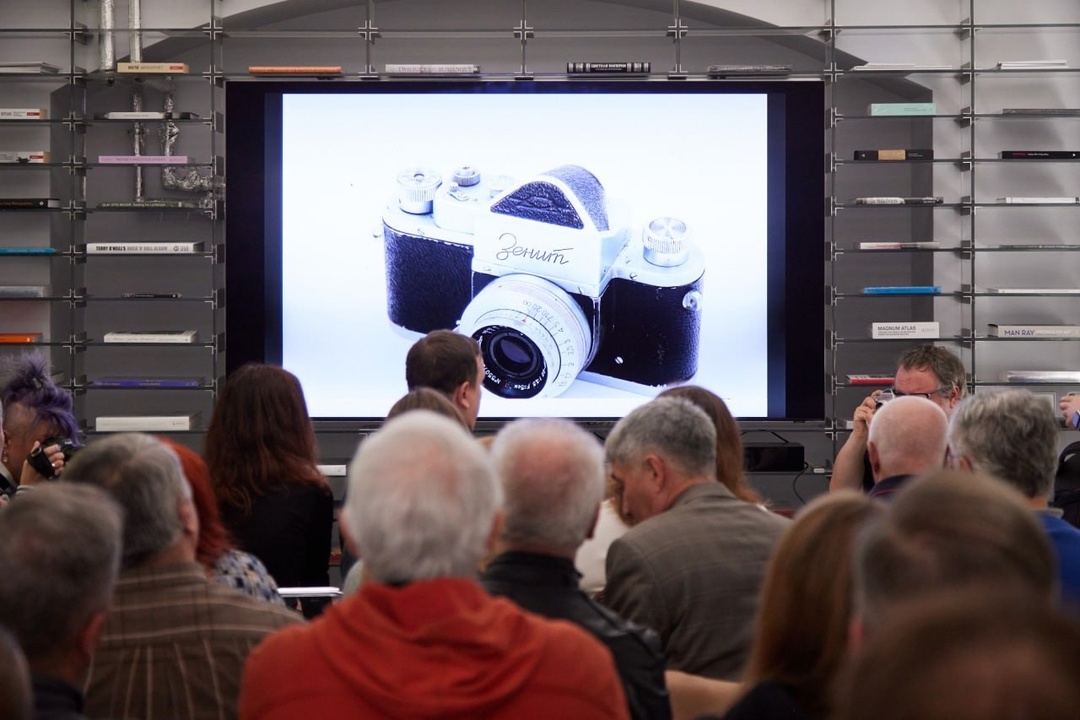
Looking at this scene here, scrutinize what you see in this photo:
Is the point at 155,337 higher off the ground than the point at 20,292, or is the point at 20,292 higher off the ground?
the point at 20,292

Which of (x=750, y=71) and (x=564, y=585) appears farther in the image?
(x=750, y=71)

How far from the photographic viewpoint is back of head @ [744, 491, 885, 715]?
147cm

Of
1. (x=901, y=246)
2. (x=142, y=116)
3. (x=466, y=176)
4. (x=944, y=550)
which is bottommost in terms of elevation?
(x=944, y=550)

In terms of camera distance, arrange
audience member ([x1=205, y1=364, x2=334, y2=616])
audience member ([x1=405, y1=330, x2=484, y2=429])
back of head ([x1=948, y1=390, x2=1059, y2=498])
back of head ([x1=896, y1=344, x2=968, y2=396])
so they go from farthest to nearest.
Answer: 1. back of head ([x1=896, y1=344, x2=968, y2=396])
2. audience member ([x1=405, y1=330, x2=484, y2=429])
3. audience member ([x1=205, y1=364, x2=334, y2=616])
4. back of head ([x1=948, y1=390, x2=1059, y2=498])

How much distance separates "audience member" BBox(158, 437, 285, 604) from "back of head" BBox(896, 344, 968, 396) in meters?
2.98

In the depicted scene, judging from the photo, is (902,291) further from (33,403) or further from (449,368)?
(33,403)

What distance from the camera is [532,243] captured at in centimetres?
621

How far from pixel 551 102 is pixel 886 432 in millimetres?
3576

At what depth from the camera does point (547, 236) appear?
6215 millimetres

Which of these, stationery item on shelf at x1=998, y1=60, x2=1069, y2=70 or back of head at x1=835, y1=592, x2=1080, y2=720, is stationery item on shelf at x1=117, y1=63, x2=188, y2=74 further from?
back of head at x1=835, y1=592, x2=1080, y2=720

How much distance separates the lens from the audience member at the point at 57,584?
149cm

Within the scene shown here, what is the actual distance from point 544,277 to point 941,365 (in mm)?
2165

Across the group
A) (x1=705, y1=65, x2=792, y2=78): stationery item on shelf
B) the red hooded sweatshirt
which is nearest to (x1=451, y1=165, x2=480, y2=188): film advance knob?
(x1=705, y1=65, x2=792, y2=78): stationery item on shelf

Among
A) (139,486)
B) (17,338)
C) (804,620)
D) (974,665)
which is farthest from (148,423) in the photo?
(974,665)
